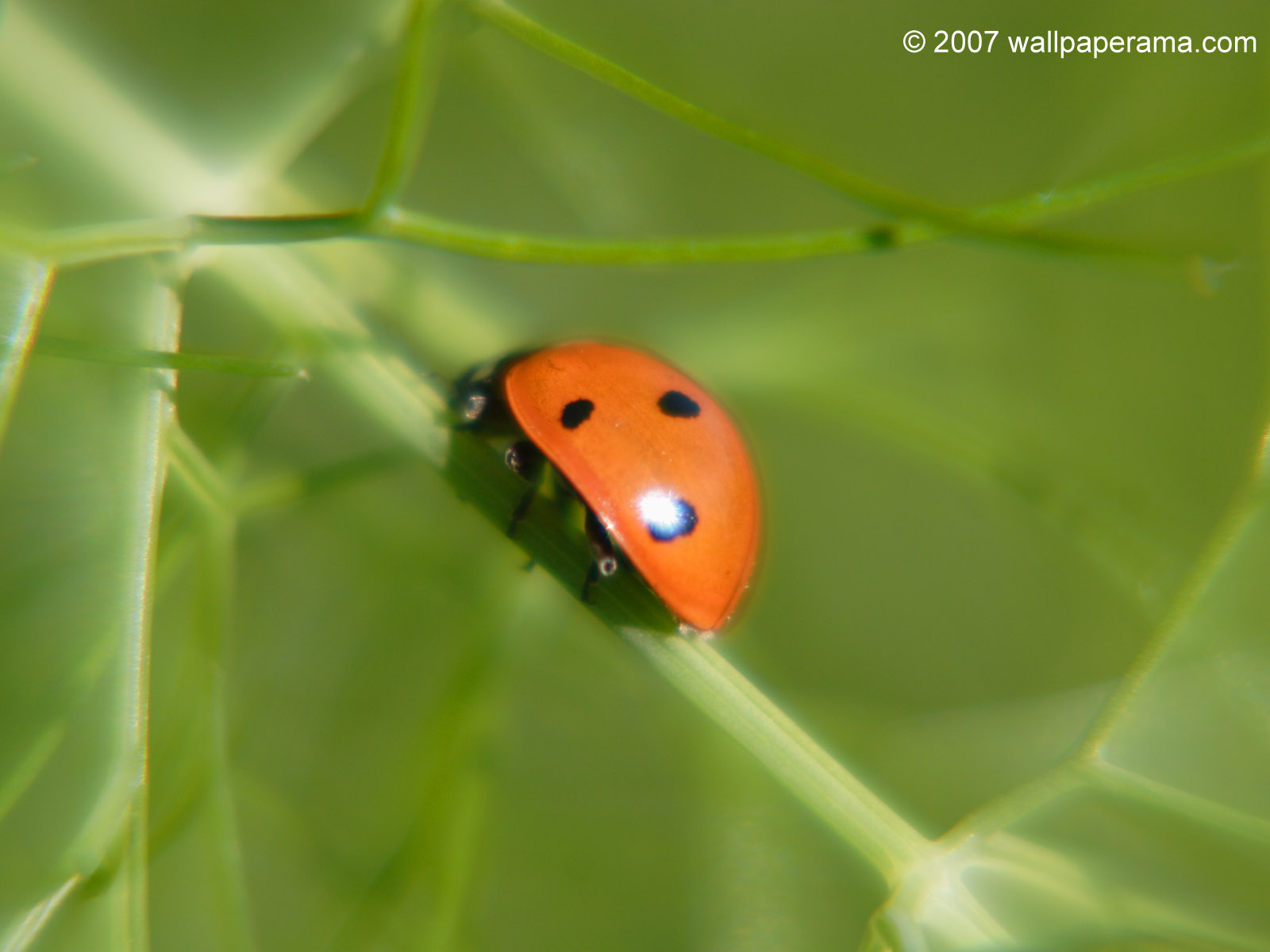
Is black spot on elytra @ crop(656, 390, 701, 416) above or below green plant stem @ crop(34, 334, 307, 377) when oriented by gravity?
above

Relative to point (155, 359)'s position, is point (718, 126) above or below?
above

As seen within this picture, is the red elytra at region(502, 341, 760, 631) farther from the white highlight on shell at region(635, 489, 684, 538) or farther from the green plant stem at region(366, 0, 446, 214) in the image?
the green plant stem at region(366, 0, 446, 214)

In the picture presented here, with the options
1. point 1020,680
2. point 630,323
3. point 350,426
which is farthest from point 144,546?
point 1020,680

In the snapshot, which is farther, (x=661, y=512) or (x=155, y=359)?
(x=661, y=512)

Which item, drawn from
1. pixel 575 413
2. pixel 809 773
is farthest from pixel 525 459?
pixel 809 773

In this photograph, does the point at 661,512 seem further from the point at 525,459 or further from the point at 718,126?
the point at 718,126

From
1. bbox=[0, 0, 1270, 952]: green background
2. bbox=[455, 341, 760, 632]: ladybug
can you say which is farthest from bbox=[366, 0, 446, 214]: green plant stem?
bbox=[455, 341, 760, 632]: ladybug
